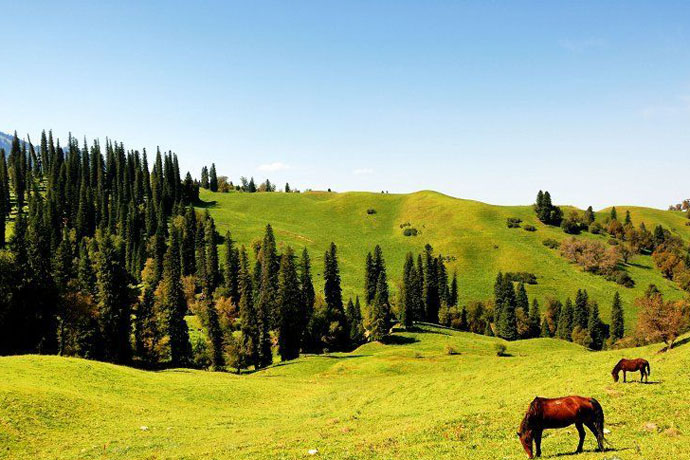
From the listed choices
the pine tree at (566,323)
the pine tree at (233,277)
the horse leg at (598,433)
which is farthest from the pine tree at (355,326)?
the horse leg at (598,433)

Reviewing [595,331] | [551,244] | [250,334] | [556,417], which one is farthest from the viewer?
[551,244]

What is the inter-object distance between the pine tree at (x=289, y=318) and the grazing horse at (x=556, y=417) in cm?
8807

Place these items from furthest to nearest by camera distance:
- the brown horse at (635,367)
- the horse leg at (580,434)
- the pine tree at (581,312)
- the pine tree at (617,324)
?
1. the pine tree at (581,312)
2. the pine tree at (617,324)
3. the brown horse at (635,367)
4. the horse leg at (580,434)

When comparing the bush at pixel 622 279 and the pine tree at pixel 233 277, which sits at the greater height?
the pine tree at pixel 233 277

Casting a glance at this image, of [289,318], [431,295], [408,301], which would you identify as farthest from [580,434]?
[431,295]

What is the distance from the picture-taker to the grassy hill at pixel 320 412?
22859 mm

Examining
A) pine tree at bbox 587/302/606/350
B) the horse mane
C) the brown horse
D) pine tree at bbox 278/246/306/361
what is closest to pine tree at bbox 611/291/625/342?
pine tree at bbox 587/302/606/350

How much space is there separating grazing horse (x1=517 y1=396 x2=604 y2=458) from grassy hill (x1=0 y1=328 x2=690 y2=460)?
3.78 ft

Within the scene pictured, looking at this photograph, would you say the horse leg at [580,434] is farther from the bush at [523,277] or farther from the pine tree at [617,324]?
the bush at [523,277]

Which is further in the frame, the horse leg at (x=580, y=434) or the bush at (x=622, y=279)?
the bush at (x=622, y=279)

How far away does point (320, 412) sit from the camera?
4281 centimetres

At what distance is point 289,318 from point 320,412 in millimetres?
61932

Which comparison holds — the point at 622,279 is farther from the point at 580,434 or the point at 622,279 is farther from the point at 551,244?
the point at 580,434

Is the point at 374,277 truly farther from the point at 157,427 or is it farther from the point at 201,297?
the point at 157,427
